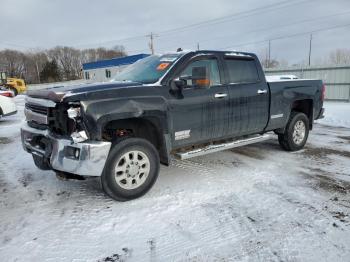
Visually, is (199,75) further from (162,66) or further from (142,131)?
(142,131)

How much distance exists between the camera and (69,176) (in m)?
3.91

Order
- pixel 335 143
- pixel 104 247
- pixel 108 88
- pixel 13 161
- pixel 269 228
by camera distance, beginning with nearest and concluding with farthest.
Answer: pixel 104 247
pixel 269 228
pixel 108 88
pixel 13 161
pixel 335 143

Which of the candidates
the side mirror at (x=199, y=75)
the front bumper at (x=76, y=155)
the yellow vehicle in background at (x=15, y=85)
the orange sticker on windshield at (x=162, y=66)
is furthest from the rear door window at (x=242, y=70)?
the yellow vehicle in background at (x=15, y=85)

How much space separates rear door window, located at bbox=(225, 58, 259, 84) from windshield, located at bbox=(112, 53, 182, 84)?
100 centimetres

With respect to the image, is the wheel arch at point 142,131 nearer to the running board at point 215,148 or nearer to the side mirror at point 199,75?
the running board at point 215,148

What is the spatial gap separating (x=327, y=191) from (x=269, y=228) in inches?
58.9

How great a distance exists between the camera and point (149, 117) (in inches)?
161

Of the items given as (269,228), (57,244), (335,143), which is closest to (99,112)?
(57,244)

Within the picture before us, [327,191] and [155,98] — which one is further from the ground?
[155,98]

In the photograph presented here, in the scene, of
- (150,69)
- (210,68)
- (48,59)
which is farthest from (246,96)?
(48,59)

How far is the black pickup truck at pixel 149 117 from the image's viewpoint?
143 inches

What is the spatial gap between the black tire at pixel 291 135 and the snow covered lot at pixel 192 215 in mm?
790

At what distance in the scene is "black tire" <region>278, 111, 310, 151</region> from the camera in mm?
6281

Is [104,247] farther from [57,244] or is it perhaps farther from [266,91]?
[266,91]
